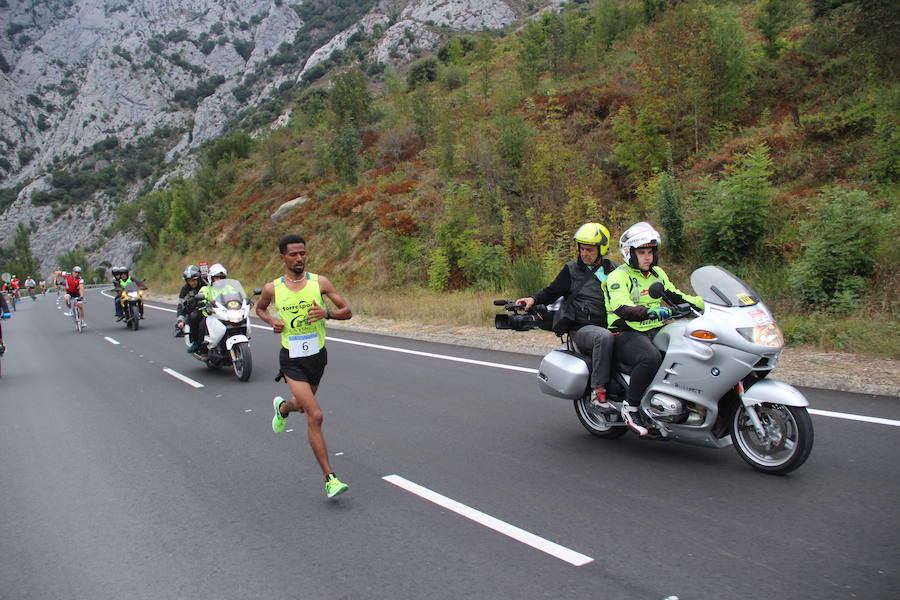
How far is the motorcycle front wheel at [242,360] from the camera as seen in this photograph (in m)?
11.0

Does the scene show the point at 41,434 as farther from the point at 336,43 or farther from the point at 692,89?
the point at 336,43

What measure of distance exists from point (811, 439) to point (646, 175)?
49.2 ft

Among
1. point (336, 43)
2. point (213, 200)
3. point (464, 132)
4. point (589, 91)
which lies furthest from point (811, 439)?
point (336, 43)

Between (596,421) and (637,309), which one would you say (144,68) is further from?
(637,309)

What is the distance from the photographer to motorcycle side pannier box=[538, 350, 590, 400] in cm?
600

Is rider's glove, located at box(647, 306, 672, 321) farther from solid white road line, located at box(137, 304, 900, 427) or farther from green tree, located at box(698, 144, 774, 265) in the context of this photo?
green tree, located at box(698, 144, 774, 265)

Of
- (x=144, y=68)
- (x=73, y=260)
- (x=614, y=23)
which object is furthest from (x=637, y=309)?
(x=144, y=68)

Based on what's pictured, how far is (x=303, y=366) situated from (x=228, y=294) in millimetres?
6962

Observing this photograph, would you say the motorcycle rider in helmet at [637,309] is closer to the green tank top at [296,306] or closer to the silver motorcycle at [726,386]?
the silver motorcycle at [726,386]

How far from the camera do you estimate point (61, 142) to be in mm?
116875

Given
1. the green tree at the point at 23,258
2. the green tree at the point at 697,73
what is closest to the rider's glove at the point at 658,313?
the green tree at the point at 697,73

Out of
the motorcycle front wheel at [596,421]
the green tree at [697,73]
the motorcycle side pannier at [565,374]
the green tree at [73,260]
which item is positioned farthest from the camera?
the green tree at [73,260]

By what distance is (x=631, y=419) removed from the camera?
5.61 m

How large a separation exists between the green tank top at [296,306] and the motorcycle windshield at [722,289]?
3.09 meters
